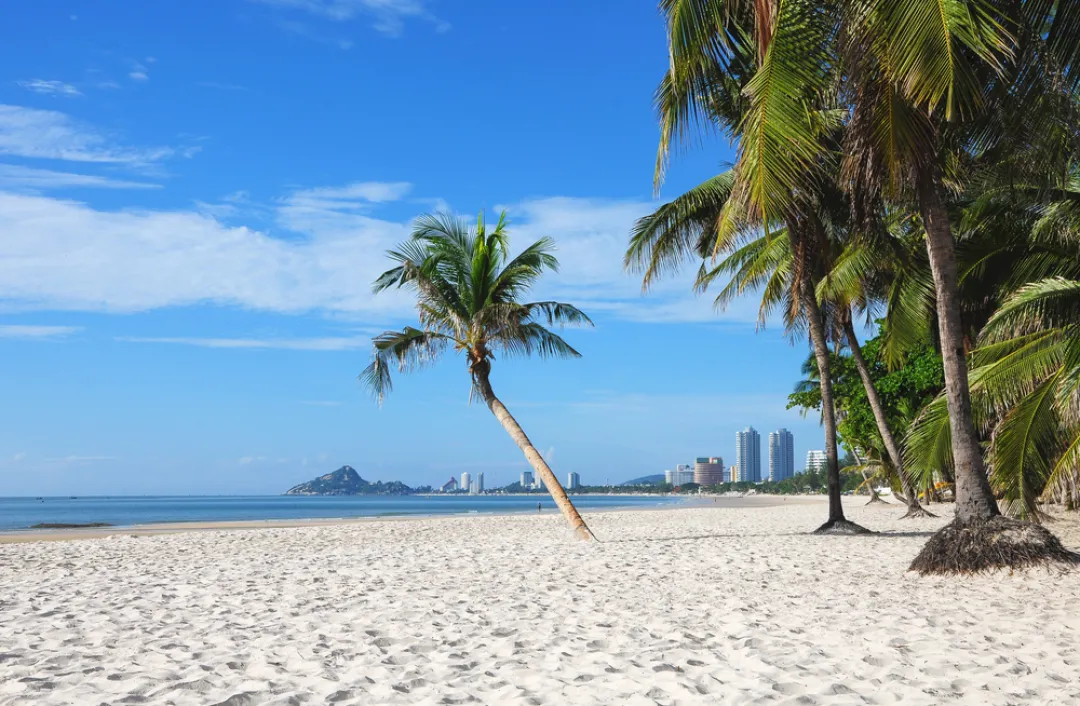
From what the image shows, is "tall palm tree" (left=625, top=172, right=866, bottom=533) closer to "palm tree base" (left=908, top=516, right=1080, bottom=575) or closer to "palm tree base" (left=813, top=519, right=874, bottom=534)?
"palm tree base" (left=813, top=519, right=874, bottom=534)

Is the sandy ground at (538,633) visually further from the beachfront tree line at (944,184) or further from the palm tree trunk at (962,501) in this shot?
the beachfront tree line at (944,184)

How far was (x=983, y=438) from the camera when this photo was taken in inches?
698

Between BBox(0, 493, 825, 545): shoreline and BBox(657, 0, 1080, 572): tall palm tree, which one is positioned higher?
BBox(657, 0, 1080, 572): tall palm tree

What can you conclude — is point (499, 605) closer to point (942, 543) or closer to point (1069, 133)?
point (942, 543)

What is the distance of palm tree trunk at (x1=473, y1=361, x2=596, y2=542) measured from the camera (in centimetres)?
1405

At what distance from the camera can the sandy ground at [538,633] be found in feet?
13.8

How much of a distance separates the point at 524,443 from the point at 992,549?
8.09m

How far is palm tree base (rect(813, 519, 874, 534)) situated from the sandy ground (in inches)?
174

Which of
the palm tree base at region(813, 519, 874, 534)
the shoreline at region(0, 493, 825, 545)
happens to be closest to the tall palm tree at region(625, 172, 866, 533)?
the palm tree base at region(813, 519, 874, 534)

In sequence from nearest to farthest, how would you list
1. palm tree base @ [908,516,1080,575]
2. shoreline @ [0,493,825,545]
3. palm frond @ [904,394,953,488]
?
palm tree base @ [908,516,1080,575] → palm frond @ [904,394,953,488] → shoreline @ [0,493,825,545]

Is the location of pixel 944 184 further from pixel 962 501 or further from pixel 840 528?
pixel 840 528

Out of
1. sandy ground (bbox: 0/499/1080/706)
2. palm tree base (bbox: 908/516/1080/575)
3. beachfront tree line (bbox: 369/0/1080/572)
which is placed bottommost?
sandy ground (bbox: 0/499/1080/706)

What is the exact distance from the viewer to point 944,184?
33.2 feet

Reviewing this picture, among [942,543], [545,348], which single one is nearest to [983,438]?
[545,348]
